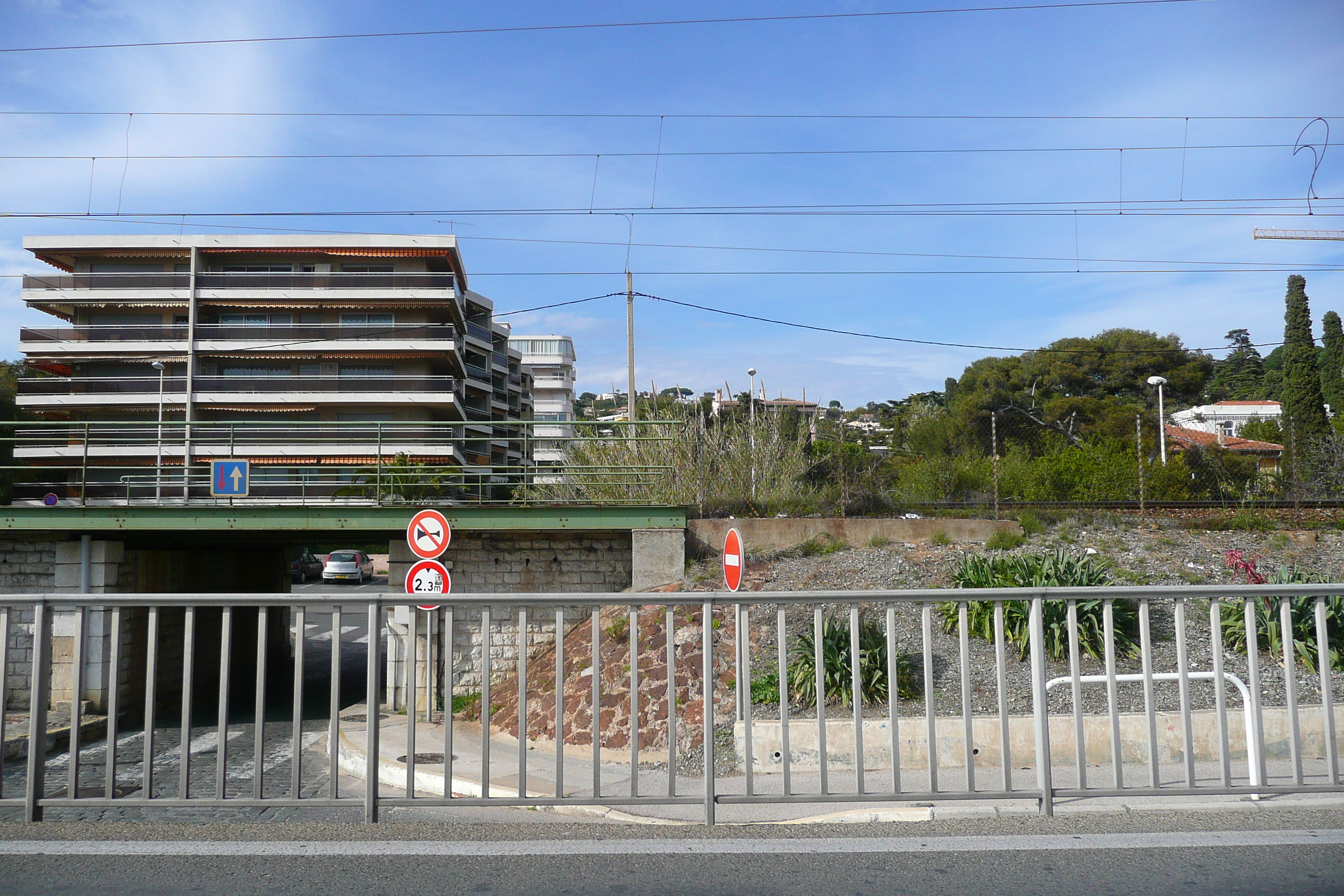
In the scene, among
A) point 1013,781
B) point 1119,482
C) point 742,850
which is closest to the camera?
point 742,850

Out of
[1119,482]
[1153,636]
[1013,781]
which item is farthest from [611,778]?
[1119,482]

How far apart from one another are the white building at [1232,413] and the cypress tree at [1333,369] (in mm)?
2740

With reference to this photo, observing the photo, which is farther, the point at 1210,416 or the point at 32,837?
the point at 1210,416

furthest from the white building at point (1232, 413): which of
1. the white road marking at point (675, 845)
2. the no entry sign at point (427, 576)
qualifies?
the white road marking at point (675, 845)

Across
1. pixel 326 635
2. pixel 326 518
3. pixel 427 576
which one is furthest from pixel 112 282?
pixel 427 576

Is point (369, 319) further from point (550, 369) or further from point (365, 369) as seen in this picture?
point (550, 369)

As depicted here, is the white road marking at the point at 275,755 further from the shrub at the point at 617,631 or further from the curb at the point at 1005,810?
the curb at the point at 1005,810

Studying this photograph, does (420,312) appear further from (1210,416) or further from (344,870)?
(344,870)

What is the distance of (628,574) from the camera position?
15.0 meters

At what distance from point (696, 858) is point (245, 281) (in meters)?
63.5

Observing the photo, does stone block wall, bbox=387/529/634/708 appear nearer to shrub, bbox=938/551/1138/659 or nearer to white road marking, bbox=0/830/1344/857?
shrub, bbox=938/551/1138/659

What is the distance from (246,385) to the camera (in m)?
58.9

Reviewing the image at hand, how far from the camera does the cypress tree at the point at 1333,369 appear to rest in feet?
177

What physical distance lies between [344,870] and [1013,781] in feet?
15.7
